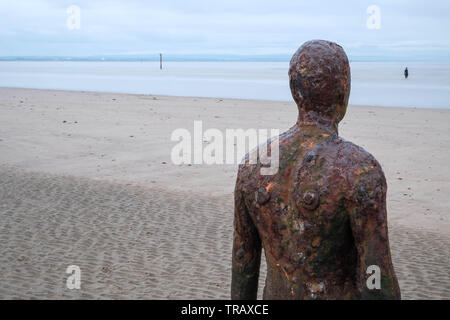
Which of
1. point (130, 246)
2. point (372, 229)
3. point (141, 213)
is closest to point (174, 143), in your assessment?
point (141, 213)

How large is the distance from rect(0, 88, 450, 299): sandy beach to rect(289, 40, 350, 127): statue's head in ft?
15.2

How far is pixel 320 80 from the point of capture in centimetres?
305

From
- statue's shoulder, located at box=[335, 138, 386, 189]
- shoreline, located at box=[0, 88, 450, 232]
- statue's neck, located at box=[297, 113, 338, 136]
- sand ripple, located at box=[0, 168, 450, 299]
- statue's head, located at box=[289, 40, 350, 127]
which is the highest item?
statue's head, located at box=[289, 40, 350, 127]

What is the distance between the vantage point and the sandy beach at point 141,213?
7.95m

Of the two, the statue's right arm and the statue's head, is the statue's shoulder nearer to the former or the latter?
the statue's head

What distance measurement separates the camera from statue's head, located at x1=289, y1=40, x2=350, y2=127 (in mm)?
3055

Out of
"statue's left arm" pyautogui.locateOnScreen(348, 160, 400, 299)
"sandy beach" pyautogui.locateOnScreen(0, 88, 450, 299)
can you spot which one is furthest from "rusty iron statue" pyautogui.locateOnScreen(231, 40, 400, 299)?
"sandy beach" pyautogui.locateOnScreen(0, 88, 450, 299)

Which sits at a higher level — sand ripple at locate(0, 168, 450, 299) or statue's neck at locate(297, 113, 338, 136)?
statue's neck at locate(297, 113, 338, 136)

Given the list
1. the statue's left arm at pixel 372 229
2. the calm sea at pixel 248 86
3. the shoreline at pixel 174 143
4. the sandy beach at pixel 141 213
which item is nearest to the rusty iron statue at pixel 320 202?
the statue's left arm at pixel 372 229

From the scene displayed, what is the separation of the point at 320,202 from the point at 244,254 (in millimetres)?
581

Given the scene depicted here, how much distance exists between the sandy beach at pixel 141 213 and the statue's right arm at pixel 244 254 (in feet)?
13.4
